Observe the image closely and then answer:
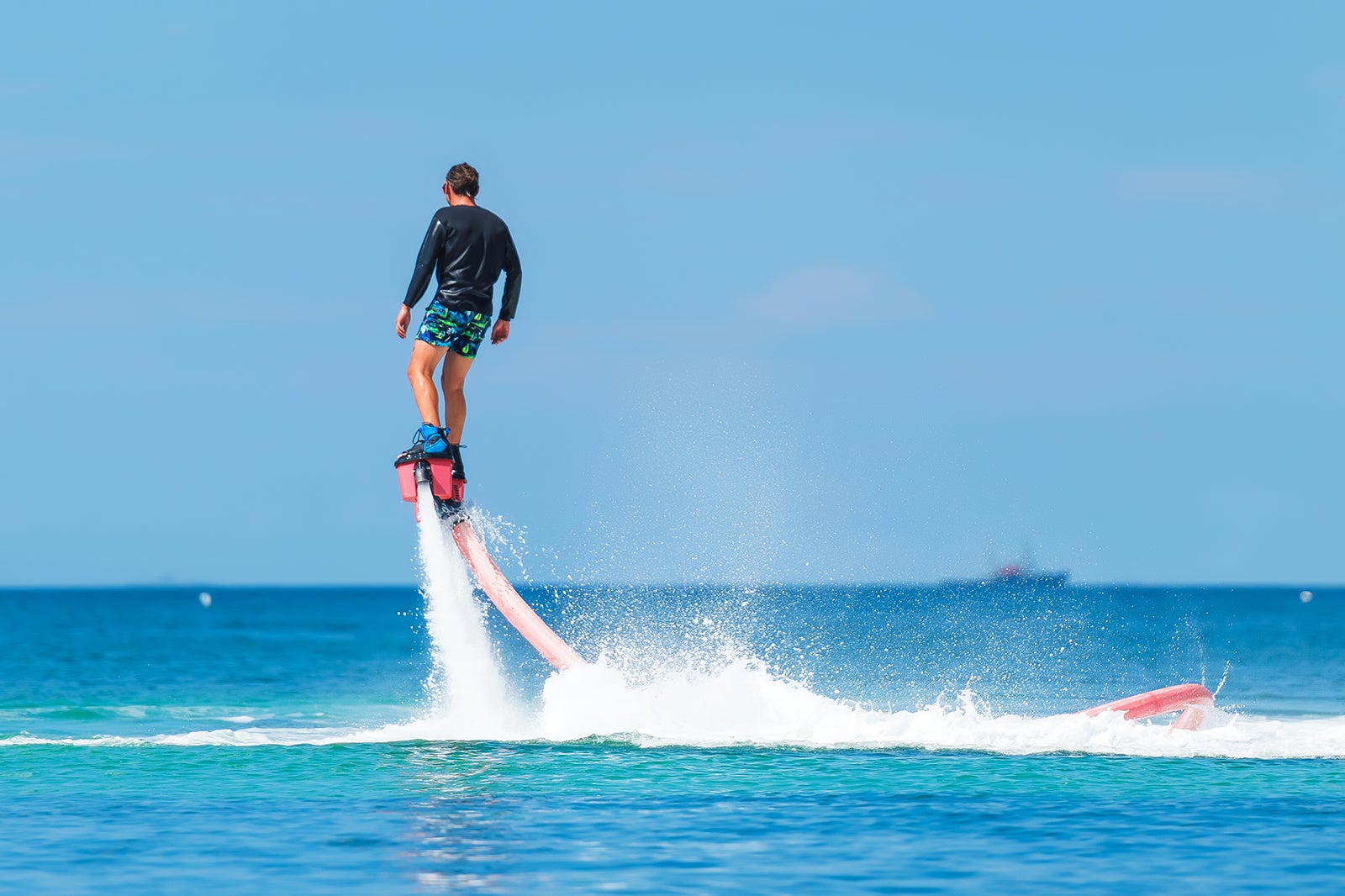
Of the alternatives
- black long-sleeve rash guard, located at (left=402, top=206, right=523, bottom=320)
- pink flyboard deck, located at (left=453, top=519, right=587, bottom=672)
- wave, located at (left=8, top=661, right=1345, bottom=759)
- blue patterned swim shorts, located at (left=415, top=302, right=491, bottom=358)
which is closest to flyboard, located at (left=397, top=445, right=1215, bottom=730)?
pink flyboard deck, located at (left=453, top=519, right=587, bottom=672)

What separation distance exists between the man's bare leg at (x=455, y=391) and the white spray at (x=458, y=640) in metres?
0.54

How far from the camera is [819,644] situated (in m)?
46.6

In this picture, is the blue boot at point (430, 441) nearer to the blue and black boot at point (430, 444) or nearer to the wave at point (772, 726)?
the blue and black boot at point (430, 444)

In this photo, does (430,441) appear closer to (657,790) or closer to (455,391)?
(455,391)

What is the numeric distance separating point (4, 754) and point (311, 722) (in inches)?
233

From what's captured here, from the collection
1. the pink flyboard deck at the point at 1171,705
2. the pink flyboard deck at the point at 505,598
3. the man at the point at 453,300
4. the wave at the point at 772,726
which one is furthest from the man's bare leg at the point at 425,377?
Result: the pink flyboard deck at the point at 1171,705

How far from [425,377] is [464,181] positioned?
1705 mm

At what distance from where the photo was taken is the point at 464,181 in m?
13.2

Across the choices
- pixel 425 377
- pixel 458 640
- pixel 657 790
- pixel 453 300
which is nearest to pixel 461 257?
pixel 453 300

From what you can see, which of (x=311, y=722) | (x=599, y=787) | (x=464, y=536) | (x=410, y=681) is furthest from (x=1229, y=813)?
(x=410, y=681)

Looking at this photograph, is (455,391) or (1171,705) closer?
(455,391)

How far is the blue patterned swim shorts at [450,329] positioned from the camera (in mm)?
12977

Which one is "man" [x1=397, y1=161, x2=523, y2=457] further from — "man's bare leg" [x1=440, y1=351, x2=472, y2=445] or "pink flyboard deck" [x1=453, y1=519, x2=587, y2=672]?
"pink flyboard deck" [x1=453, y1=519, x2=587, y2=672]

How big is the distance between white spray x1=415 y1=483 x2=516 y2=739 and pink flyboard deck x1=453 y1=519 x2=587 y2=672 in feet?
0.42
